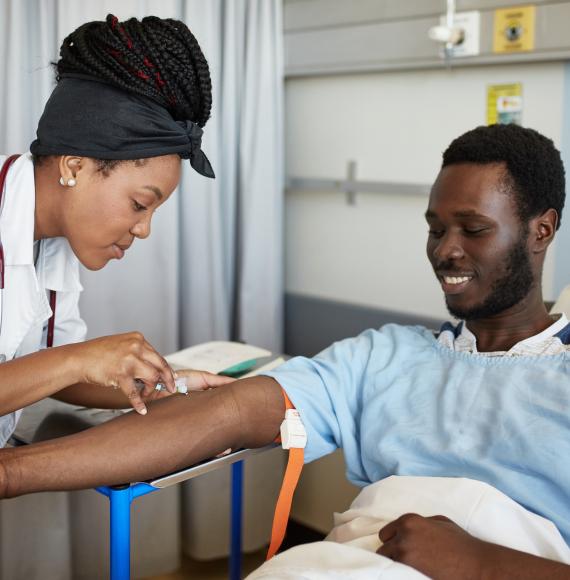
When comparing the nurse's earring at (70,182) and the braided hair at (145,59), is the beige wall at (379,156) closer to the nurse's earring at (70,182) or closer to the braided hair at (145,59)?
the braided hair at (145,59)

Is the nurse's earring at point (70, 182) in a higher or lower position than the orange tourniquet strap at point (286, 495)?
higher

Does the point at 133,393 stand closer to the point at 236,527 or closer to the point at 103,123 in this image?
the point at 103,123

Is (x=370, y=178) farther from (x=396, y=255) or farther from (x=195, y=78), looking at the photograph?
(x=195, y=78)

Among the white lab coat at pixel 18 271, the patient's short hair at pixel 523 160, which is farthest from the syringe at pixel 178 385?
the patient's short hair at pixel 523 160

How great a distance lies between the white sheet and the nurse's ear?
796mm

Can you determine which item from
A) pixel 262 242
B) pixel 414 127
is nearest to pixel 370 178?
pixel 414 127

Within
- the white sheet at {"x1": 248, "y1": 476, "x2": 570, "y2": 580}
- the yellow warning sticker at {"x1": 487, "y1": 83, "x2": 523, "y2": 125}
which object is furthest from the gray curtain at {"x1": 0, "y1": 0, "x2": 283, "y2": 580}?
the white sheet at {"x1": 248, "y1": 476, "x2": 570, "y2": 580}

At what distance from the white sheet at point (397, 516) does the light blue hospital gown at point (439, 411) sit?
0.29 ft

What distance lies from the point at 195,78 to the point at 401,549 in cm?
92

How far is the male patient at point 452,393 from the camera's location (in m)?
1.35

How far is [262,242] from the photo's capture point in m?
2.94

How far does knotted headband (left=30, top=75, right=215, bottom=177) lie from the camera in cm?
145

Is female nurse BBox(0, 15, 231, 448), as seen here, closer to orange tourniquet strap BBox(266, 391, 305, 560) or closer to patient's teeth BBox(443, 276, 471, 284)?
orange tourniquet strap BBox(266, 391, 305, 560)

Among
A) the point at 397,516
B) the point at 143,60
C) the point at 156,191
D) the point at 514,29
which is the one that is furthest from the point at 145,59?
the point at 514,29
